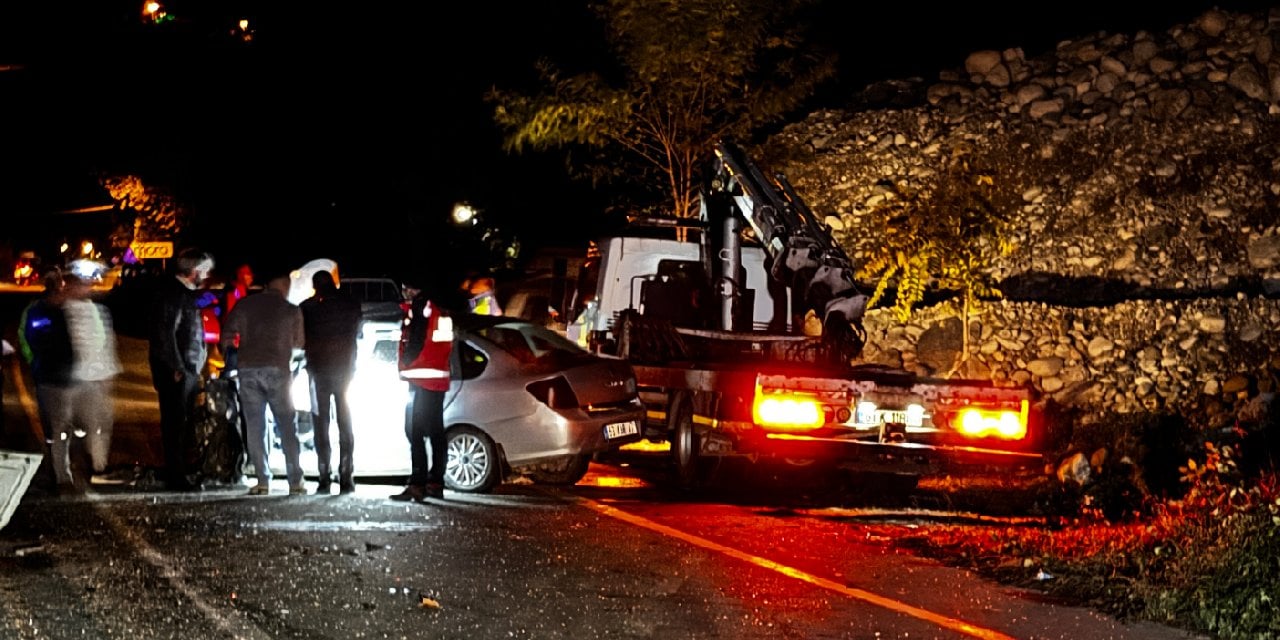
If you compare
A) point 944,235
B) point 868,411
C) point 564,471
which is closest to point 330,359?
point 564,471

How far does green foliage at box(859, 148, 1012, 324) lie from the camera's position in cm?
1936

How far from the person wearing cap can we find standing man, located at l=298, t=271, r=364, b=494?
183 centimetres

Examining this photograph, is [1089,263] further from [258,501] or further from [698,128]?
[258,501]

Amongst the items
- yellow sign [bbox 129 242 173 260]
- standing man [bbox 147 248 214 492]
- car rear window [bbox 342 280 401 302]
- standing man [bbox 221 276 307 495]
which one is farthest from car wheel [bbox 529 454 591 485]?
yellow sign [bbox 129 242 173 260]

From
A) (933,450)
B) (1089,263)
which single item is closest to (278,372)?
(933,450)

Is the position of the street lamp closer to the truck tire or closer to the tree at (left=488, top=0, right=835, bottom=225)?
the tree at (left=488, top=0, right=835, bottom=225)

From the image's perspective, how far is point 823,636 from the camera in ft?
25.0

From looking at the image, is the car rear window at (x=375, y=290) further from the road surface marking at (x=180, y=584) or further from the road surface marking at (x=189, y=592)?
the road surface marking at (x=189, y=592)

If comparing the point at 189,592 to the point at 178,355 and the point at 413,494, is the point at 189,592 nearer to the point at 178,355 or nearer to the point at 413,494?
the point at 413,494

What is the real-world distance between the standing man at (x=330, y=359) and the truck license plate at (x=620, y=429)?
6.85ft

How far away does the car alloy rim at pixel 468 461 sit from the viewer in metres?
12.8

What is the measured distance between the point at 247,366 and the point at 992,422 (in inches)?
223

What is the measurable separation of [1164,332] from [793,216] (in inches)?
273

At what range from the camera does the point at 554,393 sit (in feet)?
42.0
